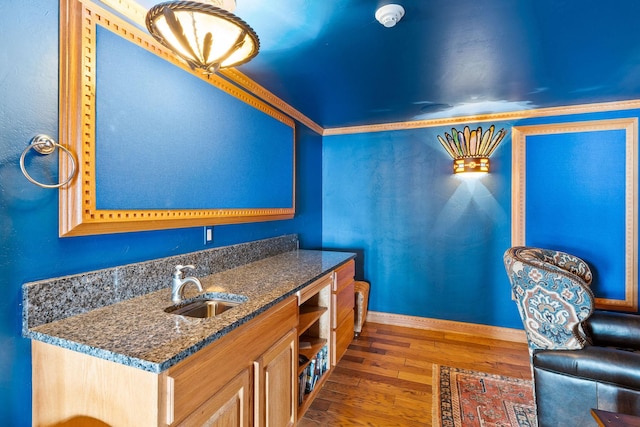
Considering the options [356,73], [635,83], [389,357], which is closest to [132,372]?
[356,73]

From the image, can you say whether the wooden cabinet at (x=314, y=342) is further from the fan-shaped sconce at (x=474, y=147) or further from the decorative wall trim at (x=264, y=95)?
the fan-shaped sconce at (x=474, y=147)

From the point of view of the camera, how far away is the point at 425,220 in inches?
129

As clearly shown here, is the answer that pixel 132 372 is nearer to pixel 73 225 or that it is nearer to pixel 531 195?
pixel 73 225

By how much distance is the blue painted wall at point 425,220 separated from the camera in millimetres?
3008

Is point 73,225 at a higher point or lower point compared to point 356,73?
lower

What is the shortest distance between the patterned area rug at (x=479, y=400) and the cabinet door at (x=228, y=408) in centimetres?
131

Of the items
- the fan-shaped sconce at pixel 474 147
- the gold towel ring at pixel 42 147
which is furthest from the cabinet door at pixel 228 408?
the fan-shaped sconce at pixel 474 147

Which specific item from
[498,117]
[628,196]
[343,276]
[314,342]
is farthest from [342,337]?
[628,196]

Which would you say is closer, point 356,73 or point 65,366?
point 65,366

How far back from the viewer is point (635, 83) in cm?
228

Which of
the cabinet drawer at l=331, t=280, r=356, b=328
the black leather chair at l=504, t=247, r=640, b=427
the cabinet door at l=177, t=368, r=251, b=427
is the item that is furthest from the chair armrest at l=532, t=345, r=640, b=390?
the cabinet door at l=177, t=368, r=251, b=427

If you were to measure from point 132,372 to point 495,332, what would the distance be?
3.29 m

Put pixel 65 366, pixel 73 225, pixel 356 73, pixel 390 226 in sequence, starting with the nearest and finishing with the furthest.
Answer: pixel 65 366 < pixel 73 225 < pixel 356 73 < pixel 390 226

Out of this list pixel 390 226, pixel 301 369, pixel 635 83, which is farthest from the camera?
pixel 390 226
